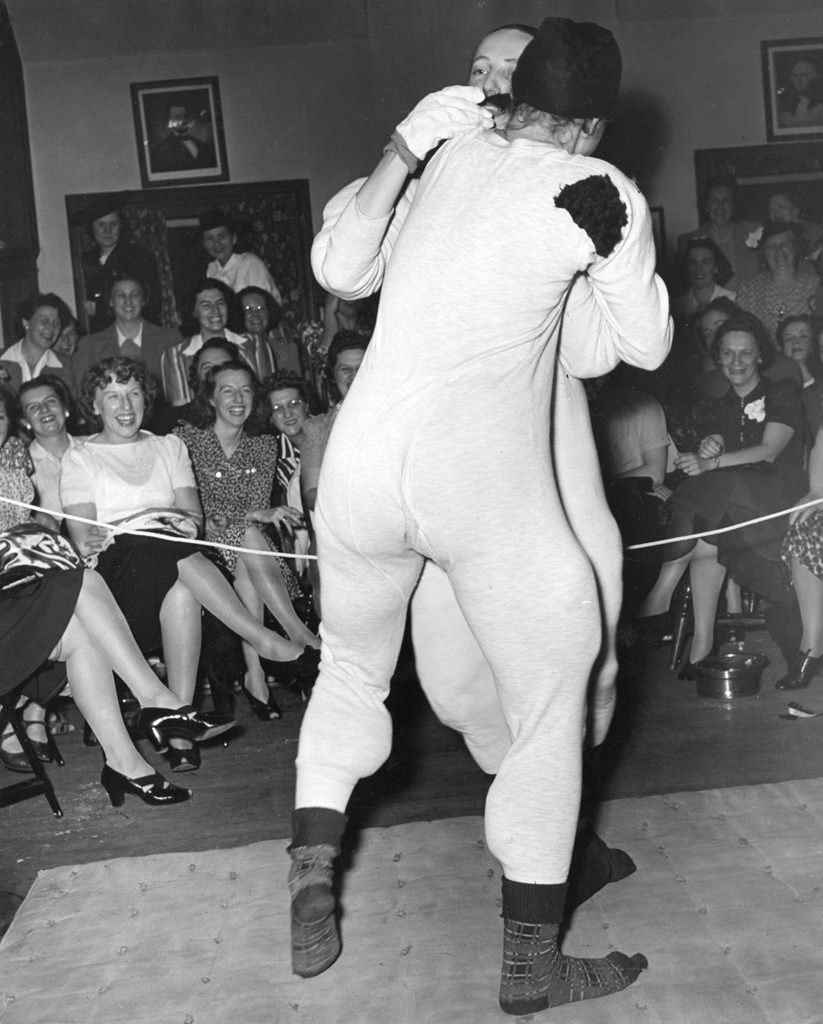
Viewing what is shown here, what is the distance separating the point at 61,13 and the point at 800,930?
11.2ft

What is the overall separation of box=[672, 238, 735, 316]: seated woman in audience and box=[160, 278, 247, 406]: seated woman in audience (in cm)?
178

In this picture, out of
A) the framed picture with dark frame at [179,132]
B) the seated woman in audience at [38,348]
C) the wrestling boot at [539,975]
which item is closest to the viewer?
the wrestling boot at [539,975]

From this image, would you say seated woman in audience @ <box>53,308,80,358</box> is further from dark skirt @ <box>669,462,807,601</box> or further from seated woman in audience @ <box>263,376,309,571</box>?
dark skirt @ <box>669,462,807,601</box>

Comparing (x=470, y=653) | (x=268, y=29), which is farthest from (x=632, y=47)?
(x=470, y=653)

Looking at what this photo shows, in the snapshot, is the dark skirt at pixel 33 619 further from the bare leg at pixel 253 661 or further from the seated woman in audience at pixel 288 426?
the seated woman in audience at pixel 288 426

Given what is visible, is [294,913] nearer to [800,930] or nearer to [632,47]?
[800,930]

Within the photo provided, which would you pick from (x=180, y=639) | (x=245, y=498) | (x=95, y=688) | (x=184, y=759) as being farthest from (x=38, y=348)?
(x=184, y=759)

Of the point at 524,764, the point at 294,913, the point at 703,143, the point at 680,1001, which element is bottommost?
the point at 680,1001

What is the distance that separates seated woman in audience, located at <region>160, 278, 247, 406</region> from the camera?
4211mm

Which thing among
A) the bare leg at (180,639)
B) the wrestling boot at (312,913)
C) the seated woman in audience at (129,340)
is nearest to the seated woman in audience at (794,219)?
the seated woman in audience at (129,340)

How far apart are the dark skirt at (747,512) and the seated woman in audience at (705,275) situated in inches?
42.5

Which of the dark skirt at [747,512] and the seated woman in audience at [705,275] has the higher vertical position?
the seated woman in audience at [705,275]

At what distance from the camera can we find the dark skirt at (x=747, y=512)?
3502 millimetres

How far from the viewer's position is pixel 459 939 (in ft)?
5.84
